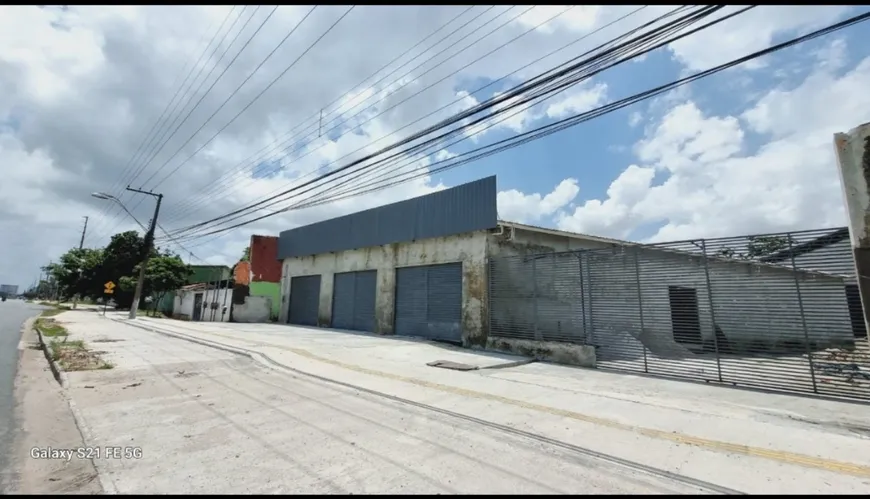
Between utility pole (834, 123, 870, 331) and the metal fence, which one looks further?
the metal fence

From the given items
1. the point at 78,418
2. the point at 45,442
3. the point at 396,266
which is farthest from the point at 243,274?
the point at 45,442

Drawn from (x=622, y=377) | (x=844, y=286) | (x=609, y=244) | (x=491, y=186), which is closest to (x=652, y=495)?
(x=622, y=377)

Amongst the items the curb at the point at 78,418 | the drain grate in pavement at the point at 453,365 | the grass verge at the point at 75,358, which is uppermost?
the grass verge at the point at 75,358

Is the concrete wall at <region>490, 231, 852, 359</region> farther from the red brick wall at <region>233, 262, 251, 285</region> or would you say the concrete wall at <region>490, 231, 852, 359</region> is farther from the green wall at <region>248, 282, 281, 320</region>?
the red brick wall at <region>233, 262, 251, 285</region>

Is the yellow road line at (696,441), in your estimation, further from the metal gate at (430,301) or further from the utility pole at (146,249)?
the utility pole at (146,249)

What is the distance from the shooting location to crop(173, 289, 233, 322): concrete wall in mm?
26750

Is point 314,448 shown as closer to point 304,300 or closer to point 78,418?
point 78,418

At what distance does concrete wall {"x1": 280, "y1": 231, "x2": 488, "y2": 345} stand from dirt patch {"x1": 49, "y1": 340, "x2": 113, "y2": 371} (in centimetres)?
1001

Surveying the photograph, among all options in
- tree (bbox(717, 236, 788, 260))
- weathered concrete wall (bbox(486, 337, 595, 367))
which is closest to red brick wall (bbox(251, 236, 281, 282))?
weathered concrete wall (bbox(486, 337, 595, 367))

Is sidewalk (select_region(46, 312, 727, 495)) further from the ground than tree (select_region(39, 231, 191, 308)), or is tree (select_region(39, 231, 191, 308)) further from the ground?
tree (select_region(39, 231, 191, 308))

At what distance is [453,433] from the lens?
5.02 m

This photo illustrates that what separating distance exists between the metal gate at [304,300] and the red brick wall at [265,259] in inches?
90.4

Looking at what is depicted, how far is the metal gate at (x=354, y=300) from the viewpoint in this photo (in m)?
19.6

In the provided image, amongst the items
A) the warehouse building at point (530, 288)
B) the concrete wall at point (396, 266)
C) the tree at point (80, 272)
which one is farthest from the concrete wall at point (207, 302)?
the tree at point (80, 272)
